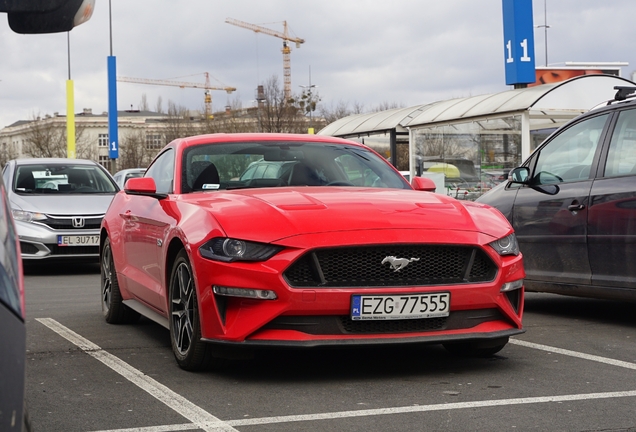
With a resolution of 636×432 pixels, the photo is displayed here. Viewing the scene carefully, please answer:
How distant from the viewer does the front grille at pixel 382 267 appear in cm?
541

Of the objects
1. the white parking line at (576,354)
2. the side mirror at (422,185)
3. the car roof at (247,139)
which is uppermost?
the car roof at (247,139)

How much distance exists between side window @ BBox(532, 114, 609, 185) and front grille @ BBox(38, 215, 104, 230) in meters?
6.94

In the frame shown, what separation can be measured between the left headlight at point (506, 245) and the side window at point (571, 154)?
2338mm

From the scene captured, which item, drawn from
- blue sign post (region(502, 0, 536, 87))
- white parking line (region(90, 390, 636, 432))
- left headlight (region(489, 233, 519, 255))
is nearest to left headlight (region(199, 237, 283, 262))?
white parking line (region(90, 390, 636, 432))

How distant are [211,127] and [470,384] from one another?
7036cm

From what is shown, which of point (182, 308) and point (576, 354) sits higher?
point (182, 308)

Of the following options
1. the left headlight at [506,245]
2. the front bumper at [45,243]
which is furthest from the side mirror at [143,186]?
the front bumper at [45,243]

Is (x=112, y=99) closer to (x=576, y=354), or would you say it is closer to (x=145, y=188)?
(x=145, y=188)

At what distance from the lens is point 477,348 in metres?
6.21

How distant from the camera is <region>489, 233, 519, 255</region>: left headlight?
229 inches

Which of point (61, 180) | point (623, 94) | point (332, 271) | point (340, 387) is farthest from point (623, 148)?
point (61, 180)

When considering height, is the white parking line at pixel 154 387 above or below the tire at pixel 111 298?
below

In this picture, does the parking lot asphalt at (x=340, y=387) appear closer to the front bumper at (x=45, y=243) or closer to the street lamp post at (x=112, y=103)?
the front bumper at (x=45, y=243)

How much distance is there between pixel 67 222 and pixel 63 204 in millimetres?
414
